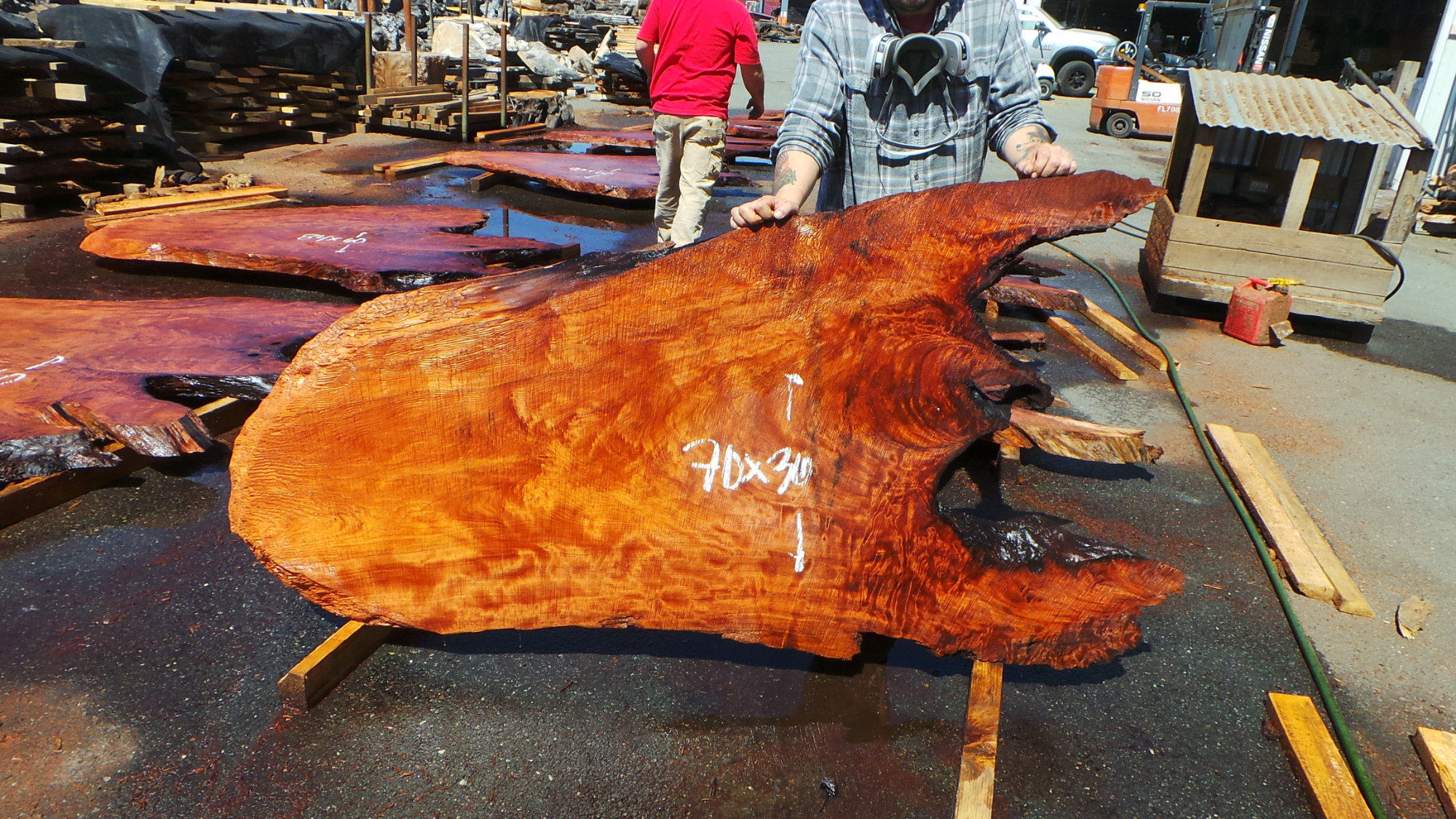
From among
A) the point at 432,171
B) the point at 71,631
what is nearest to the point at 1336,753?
the point at 71,631

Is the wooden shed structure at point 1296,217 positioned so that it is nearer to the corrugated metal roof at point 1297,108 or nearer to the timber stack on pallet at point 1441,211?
the corrugated metal roof at point 1297,108

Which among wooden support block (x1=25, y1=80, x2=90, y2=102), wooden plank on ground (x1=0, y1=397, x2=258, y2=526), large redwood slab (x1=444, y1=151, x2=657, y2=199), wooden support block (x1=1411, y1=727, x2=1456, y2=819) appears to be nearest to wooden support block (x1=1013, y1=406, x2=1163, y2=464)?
wooden support block (x1=1411, y1=727, x2=1456, y2=819)

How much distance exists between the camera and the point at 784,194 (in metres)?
2.29

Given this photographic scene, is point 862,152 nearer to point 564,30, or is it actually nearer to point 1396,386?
point 1396,386

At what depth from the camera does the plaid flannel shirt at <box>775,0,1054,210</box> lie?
9.04 ft

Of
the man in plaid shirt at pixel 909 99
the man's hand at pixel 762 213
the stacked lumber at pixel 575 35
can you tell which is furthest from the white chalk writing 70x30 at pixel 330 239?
the stacked lumber at pixel 575 35

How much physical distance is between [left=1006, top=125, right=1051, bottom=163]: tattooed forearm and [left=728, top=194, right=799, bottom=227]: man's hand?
2.88 ft

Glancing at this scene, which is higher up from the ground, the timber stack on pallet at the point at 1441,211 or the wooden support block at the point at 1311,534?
the timber stack on pallet at the point at 1441,211

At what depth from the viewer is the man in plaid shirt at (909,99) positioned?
8.96 feet

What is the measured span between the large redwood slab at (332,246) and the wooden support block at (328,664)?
Answer: 265 cm

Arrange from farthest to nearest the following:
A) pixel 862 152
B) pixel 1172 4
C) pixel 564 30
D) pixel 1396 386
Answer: pixel 564 30
pixel 1172 4
pixel 1396 386
pixel 862 152

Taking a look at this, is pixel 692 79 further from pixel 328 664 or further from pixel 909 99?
pixel 328 664

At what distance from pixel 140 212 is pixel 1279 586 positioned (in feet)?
23.0

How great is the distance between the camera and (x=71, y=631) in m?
2.45
